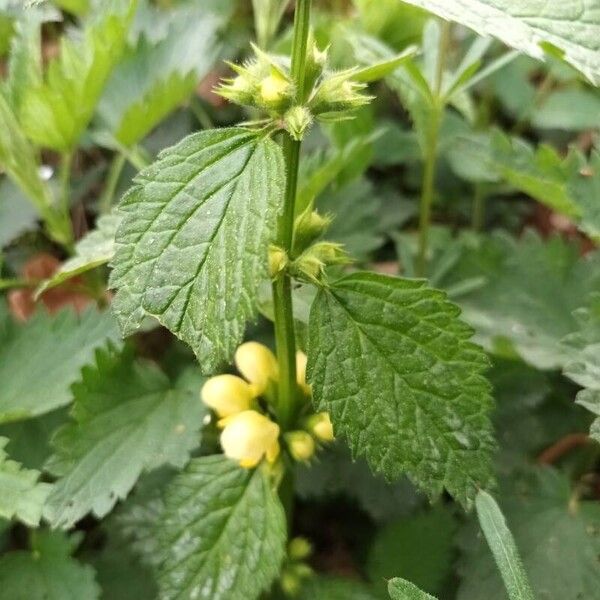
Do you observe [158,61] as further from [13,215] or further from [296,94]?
[296,94]

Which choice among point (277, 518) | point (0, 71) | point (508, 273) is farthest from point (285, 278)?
point (0, 71)

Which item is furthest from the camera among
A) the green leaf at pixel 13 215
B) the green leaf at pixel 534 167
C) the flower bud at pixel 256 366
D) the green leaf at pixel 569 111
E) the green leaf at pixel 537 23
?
the green leaf at pixel 569 111

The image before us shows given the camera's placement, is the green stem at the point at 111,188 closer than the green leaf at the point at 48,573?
No

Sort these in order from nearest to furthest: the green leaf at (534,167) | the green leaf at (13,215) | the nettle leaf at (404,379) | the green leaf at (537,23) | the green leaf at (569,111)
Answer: the green leaf at (537,23)
the nettle leaf at (404,379)
the green leaf at (534,167)
the green leaf at (13,215)
the green leaf at (569,111)

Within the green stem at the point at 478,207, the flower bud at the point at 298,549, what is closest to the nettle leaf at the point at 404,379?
the flower bud at the point at 298,549

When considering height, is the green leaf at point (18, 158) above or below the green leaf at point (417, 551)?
above

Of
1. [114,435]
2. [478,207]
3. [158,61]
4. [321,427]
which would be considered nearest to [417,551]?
[321,427]

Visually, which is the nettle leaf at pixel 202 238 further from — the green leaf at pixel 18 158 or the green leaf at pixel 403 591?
the green leaf at pixel 18 158
